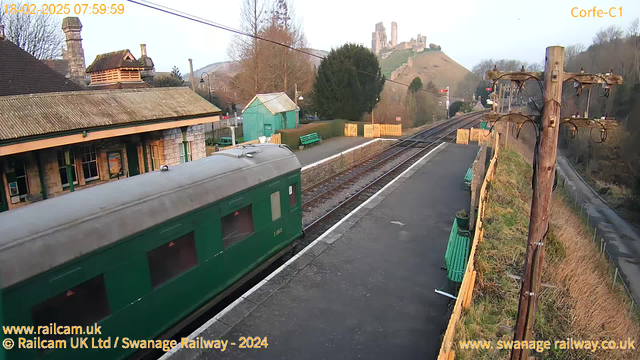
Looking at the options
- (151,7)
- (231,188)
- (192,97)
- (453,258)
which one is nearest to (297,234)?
(231,188)

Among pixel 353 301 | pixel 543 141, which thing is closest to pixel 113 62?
pixel 353 301

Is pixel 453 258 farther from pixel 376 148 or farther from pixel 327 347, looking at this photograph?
pixel 376 148

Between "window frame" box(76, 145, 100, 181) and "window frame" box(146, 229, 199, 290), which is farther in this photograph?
"window frame" box(76, 145, 100, 181)

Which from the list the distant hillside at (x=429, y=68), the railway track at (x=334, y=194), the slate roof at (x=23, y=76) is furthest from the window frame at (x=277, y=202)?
the distant hillside at (x=429, y=68)

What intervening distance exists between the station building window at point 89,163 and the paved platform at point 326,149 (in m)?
9.74

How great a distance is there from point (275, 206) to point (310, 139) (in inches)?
753

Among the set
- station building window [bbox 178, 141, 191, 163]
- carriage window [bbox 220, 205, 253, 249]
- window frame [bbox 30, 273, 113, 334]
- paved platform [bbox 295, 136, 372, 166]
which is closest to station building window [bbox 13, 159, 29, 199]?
station building window [bbox 178, 141, 191, 163]

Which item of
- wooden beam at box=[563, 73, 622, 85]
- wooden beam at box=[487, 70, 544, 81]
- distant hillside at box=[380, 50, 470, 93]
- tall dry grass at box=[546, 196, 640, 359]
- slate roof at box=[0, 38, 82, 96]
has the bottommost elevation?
tall dry grass at box=[546, 196, 640, 359]

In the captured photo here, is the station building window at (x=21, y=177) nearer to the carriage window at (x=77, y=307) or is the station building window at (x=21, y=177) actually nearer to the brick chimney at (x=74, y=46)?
the carriage window at (x=77, y=307)

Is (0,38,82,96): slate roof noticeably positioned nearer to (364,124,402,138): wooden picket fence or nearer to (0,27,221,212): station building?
(0,27,221,212): station building

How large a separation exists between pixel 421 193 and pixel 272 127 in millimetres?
14418

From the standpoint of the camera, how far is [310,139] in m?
28.1

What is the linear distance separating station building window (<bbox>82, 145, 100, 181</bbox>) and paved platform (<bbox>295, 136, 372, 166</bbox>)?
384 inches

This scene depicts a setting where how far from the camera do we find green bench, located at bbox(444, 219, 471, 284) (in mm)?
7785
